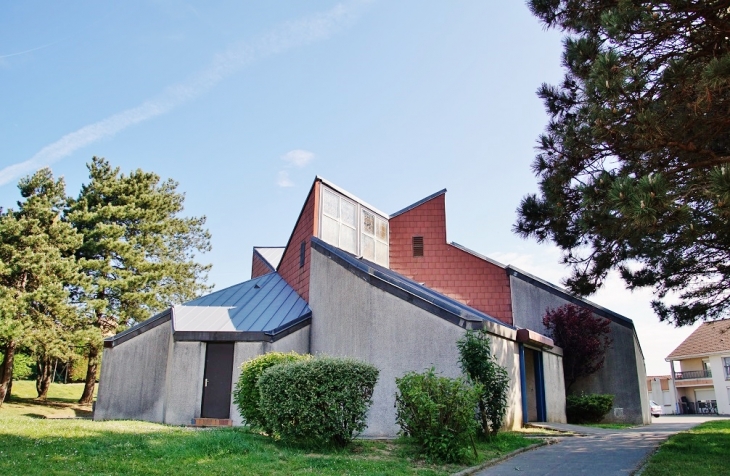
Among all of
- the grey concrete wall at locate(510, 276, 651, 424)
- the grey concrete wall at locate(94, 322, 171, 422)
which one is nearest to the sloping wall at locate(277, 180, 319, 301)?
the grey concrete wall at locate(94, 322, 171, 422)

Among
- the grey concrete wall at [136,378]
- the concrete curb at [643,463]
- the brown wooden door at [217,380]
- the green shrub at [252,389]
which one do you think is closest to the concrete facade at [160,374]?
the grey concrete wall at [136,378]

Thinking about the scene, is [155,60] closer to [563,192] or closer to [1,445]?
[1,445]

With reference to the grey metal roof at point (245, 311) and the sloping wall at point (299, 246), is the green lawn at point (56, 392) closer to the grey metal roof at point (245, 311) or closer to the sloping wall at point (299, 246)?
the grey metal roof at point (245, 311)

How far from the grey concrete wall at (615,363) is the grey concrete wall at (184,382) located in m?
11.3

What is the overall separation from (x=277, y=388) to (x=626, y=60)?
7918 mm

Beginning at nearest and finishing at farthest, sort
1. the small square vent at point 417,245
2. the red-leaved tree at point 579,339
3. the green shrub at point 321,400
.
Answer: the green shrub at point 321,400, the red-leaved tree at point 579,339, the small square vent at point 417,245

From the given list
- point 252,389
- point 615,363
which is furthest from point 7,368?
point 615,363

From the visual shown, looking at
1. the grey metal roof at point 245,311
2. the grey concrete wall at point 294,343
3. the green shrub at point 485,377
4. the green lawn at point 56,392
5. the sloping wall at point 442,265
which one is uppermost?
the sloping wall at point 442,265

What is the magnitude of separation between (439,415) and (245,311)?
997 centimetres

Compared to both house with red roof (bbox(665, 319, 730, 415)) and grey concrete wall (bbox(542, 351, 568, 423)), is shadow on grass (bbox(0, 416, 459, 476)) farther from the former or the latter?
house with red roof (bbox(665, 319, 730, 415))

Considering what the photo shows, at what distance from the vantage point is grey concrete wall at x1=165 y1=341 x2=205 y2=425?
49.7ft

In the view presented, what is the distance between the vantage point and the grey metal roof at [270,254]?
23.7m

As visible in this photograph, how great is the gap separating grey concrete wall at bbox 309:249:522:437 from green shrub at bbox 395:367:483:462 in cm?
310

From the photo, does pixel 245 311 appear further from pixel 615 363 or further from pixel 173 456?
pixel 615 363
